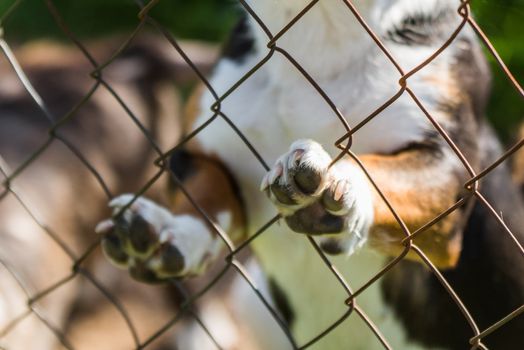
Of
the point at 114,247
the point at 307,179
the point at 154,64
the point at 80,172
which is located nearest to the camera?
the point at 307,179

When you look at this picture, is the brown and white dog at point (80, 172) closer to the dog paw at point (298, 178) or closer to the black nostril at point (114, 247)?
the black nostril at point (114, 247)

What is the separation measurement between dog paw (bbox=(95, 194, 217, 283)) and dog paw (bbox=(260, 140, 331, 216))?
0.49 meters

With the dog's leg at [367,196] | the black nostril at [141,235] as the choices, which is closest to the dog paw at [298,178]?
the dog's leg at [367,196]

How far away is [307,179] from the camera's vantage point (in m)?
1.71

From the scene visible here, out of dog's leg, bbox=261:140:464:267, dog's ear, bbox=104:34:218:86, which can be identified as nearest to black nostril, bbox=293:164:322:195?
dog's leg, bbox=261:140:464:267

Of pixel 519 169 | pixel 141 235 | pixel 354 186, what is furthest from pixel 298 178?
pixel 519 169

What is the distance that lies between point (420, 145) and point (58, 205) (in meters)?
2.04

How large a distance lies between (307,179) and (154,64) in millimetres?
2782

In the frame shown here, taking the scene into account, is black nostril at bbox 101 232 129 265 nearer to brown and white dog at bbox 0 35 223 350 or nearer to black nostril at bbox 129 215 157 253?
black nostril at bbox 129 215 157 253

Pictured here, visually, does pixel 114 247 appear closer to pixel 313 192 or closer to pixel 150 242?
pixel 150 242

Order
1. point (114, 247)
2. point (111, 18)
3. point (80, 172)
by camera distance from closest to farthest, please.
Result: 1. point (114, 247)
2. point (80, 172)
3. point (111, 18)

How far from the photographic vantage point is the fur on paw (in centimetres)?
172

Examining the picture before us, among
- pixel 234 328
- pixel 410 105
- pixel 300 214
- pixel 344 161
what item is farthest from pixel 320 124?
pixel 234 328

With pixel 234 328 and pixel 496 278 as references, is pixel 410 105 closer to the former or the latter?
pixel 496 278
